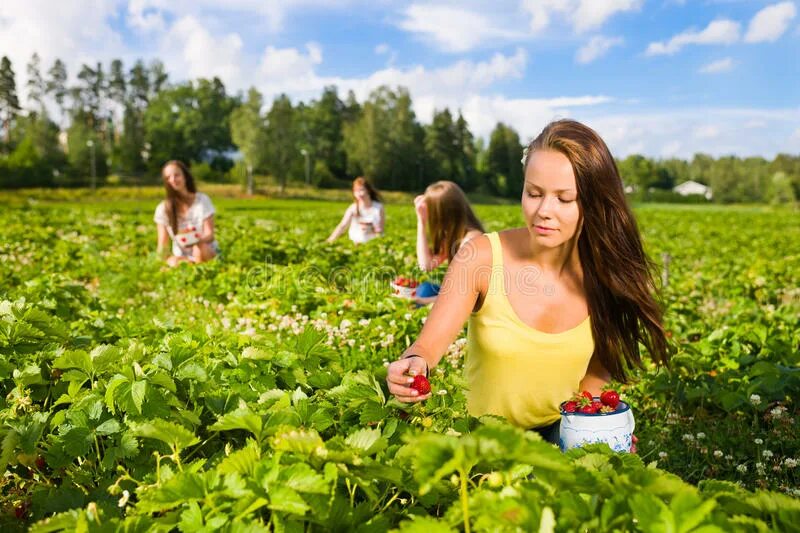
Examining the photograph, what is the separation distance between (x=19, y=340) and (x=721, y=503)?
2.29 m

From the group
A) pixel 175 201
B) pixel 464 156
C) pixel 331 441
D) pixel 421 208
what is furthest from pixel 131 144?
pixel 331 441

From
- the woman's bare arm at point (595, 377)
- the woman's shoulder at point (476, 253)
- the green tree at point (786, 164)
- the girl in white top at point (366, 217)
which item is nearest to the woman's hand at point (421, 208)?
the girl in white top at point (366, 217)

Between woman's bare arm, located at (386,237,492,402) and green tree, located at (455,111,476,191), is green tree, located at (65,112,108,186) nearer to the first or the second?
green tree, located at (455,111,476,191)

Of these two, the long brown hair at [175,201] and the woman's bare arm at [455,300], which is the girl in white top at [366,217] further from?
the woman's bare arm at [455,300]

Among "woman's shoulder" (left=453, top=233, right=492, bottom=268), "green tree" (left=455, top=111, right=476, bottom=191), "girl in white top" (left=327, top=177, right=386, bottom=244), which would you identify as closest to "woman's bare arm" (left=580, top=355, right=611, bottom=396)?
"woman's shoulder" (left=453, top=233, right=492, bottom=268)

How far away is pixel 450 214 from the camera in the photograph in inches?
236

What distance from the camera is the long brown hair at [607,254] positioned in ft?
7.71

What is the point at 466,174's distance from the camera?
9788 cm

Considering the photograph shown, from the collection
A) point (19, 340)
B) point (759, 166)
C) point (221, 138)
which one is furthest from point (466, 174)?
point (19, 340)

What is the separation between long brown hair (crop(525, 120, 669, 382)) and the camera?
2350mm

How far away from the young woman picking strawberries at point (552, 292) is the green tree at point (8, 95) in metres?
82.1

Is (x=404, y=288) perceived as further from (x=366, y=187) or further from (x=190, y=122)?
(x=190, y=122)

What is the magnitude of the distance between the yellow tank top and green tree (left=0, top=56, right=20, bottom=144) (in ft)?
269

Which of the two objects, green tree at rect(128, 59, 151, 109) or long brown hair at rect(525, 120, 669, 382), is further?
green tree at rect(128, 59, 151, 109)
